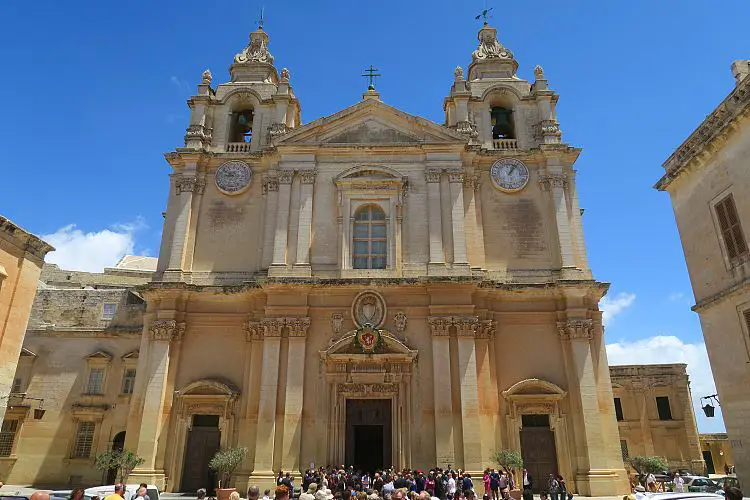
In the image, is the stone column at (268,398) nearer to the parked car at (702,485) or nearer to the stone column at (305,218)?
the stone column at (305,218)

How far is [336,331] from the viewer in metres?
21.0

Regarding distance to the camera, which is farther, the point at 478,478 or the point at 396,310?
the point at 396,310

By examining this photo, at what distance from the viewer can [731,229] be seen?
15312 millimetres

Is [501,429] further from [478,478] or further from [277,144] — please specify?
[277,144]

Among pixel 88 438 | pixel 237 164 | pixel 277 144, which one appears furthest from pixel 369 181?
pixel 88 438

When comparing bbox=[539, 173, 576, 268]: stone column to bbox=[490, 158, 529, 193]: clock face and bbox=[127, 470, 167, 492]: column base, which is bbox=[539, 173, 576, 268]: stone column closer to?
bbox=[490, 158, 529, 193]: clock face

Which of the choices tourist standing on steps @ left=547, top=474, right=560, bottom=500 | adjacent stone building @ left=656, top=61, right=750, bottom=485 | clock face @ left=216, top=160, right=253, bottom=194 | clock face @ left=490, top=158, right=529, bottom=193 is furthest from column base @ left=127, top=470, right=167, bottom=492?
adjacent stone building @ left=656, top=61, right=750, bottom=485

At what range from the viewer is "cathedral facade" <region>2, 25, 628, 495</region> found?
1980 centimetres

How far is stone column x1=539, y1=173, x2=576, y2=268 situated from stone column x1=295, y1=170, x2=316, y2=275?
1009 cm

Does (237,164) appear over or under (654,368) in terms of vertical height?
over

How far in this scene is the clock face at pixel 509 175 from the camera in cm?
2373

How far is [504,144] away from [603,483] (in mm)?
14468

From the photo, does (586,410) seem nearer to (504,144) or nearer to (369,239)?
(369,239)

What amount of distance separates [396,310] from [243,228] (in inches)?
303
